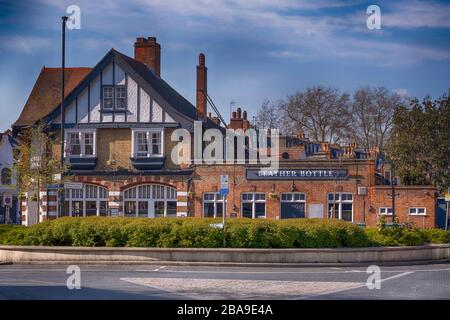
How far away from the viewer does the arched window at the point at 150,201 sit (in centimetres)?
4647

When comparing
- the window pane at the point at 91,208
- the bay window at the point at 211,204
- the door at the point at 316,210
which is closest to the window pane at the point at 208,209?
the bay window at the point at 211,204

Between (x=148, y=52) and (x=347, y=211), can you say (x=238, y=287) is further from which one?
(x=148, y=52)

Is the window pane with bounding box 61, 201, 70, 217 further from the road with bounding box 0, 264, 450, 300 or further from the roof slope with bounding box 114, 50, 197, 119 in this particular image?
the road with bounding box 0, 264, 450, 300

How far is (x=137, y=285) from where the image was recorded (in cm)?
1898

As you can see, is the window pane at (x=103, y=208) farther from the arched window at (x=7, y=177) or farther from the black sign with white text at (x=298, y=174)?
the black sign with white text at (x=298, y=174)

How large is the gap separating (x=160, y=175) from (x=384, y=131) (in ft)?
97.4

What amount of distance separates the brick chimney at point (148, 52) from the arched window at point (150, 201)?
9.71m

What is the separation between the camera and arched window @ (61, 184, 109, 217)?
4725cm

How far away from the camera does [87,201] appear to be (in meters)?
47.4

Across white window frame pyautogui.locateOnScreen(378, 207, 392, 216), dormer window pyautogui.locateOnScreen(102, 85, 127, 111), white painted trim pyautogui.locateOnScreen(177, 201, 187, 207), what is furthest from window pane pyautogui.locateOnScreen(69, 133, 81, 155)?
white window frame pyautogui.locateOnScreen(378, 207, 392, 216)

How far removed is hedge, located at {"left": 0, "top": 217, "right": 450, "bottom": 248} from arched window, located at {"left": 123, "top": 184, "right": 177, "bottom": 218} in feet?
64.4

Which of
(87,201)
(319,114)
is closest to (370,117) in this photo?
(319,114)

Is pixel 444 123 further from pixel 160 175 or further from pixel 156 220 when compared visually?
pixel 156 220
